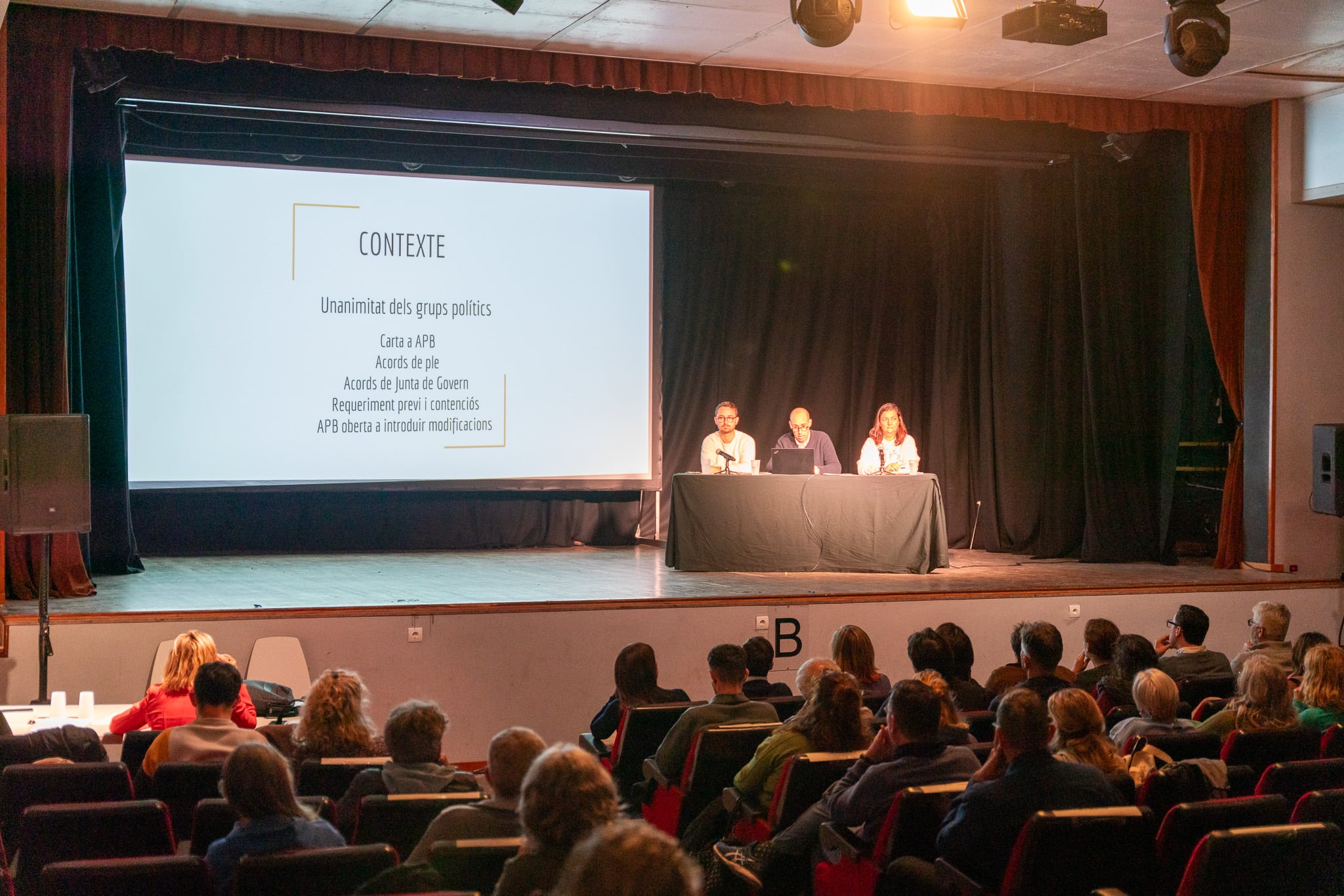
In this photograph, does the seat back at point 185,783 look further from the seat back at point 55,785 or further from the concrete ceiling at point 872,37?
the concrete ceiling at point 872,37

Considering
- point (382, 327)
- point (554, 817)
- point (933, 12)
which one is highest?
point (933, 12)

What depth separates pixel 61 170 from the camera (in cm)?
687

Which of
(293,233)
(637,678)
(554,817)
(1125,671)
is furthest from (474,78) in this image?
(554,817)

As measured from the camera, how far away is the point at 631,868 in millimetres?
1488

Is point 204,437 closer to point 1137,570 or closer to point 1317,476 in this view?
point 1137,570

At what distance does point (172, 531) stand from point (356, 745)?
229 inches

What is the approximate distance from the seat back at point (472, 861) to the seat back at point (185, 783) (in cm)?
97

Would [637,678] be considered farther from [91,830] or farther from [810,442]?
[810,442]

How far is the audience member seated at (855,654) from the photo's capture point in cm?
441

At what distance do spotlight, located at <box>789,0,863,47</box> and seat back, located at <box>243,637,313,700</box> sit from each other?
3.51 metres

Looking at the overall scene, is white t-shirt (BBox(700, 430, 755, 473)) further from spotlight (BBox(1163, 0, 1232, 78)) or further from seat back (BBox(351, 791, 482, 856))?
seat back (BBox(351, 791, 482, 856))

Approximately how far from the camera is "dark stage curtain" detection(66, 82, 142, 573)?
7367 millimetres

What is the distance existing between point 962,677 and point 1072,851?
2.13 meters

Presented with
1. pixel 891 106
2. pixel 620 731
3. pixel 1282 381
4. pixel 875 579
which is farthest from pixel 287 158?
pixel 1282 381
